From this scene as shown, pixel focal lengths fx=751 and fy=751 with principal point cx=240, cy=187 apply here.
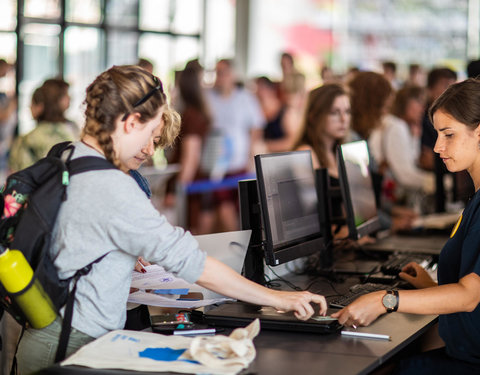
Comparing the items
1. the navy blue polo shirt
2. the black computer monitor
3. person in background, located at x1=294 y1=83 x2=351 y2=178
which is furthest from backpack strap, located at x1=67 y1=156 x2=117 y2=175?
person in background, located at x1=294 y1=83 x2=351 y2=178

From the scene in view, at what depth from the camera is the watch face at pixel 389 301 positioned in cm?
216

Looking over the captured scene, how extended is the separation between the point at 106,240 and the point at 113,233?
0.12 ft

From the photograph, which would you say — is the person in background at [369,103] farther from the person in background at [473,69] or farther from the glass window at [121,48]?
the glass window at [121,48]

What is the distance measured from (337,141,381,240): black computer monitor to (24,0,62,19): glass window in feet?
15.4

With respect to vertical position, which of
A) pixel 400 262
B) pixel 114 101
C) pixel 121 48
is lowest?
pixel 400 262

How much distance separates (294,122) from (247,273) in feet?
17.6

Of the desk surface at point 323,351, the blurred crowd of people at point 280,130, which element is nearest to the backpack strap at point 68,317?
the desk surface at point 323,351

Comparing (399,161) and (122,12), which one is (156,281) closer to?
(399,161)

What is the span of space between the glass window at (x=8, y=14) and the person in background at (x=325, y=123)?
4157 mm

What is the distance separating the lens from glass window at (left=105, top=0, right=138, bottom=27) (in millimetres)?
8164

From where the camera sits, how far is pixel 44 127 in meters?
4.75

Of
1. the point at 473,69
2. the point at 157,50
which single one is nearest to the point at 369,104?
the point at 473,69

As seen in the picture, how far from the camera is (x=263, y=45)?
11344 millimetres

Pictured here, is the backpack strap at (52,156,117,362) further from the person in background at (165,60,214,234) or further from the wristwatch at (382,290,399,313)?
the person in background at (165,60,214,234)
